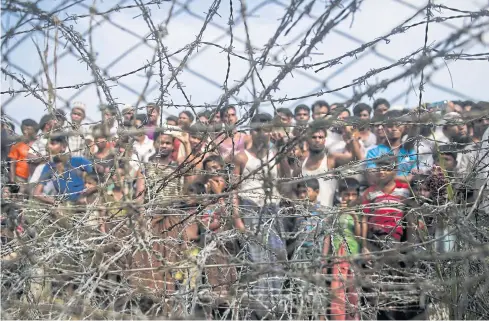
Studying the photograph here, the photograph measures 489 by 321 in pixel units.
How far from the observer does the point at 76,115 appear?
2.30 m

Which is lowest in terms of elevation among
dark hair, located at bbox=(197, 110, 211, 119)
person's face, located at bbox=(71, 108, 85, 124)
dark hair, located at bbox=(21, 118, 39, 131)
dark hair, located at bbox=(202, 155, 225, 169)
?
dark hair, located at bbox=(21, 118, 39, 131)

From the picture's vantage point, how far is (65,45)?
1947 mm

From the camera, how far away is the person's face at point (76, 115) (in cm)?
226

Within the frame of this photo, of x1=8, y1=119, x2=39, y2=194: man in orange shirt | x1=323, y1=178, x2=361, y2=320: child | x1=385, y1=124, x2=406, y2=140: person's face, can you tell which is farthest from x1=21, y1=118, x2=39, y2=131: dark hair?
x1=385, y1=124, x2=406, y2=140: person's face

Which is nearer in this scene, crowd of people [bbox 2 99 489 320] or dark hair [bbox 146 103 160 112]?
crowd of people [bbox 2 99 489 320]

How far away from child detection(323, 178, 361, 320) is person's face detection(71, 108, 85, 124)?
1.02m

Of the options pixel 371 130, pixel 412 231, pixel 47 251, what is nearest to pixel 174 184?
pixel 47 251

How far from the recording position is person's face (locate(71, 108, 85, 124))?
2264 millimetres

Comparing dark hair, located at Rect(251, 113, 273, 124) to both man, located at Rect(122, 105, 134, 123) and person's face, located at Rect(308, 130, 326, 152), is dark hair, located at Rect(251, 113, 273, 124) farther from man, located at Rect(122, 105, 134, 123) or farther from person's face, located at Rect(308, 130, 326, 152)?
person's face, located at Rect(308, 130, 326, 152)

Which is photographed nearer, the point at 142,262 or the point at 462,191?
the point at 142,262

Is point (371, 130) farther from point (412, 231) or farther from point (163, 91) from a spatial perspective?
point (163, 91)

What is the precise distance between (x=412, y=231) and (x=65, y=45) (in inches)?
59.7

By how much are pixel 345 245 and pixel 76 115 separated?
1.18 meters

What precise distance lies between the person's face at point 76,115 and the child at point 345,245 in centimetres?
102
